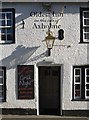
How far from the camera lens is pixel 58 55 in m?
16.6

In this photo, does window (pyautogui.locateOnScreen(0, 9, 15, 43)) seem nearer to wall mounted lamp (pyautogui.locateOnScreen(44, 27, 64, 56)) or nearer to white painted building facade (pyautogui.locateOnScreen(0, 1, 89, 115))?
white painted building facade (pyautogui.locateOnScreen(0, 1, 89, 115))

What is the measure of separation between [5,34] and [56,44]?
220 centimetres

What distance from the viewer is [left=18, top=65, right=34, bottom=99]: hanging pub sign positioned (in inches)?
653

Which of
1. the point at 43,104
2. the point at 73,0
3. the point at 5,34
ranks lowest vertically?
the point at 43,104

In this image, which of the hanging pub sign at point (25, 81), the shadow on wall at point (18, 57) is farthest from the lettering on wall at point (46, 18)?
the hanging pub sign at point (25, 81)

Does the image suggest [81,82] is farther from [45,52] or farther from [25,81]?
[25,81]

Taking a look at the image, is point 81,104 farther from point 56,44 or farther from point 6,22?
point 6,22

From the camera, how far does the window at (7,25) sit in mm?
16625

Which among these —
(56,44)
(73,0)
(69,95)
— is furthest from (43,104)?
(73,0)

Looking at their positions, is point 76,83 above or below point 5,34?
below

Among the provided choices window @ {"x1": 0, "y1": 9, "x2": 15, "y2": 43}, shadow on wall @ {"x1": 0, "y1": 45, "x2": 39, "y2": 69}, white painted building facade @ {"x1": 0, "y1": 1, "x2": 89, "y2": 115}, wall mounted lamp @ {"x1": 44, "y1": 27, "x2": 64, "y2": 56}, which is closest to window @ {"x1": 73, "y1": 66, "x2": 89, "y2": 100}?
white painted building facade @ {"x1": 0, "y1": 1, "x2": 89, "y2": 115}

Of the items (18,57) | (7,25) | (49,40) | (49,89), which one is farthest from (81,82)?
(7,25)

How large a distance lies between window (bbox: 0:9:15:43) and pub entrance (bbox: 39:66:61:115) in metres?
2.06

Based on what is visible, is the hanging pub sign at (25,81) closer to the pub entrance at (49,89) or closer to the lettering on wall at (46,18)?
the pub entrance at (49,89)
